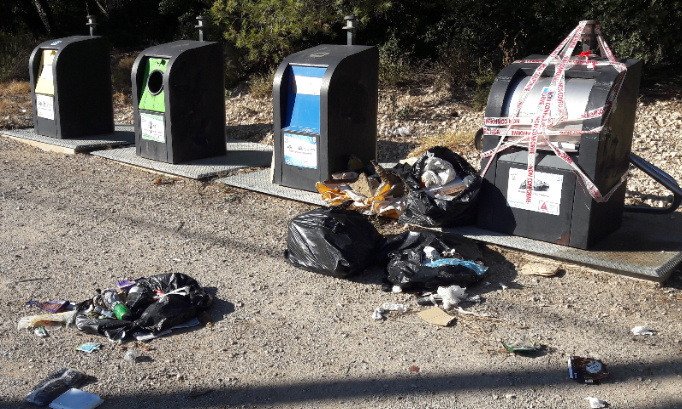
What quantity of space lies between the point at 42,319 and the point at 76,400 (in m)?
0.90

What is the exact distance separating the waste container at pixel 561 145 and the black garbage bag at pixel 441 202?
0.11 meters

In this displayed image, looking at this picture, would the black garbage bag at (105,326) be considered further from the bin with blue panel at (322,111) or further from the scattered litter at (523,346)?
the bin with blue panel at (322,111)

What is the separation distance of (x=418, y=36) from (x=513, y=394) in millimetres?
9269

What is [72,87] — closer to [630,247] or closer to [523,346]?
[630,247]

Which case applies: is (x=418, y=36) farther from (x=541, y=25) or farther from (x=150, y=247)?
(x=150, y=247)

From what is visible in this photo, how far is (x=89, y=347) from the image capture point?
11.7 ft

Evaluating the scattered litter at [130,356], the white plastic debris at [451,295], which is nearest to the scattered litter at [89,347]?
the scattered litter at [130,356]

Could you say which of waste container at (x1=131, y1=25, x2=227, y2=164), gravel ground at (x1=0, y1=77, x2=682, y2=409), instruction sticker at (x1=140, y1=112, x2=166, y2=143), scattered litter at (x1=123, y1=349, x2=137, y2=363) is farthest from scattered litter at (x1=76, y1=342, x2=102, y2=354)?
instruction sticker at (x1=140, y1=112, x2=166, y2=143)

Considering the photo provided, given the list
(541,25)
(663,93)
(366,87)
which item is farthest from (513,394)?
(541,25)

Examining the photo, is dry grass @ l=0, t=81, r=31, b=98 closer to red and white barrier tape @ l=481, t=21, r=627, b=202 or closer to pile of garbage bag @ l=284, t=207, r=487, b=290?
pile of garbage bag @ l=284, t=207, r=487, b=290

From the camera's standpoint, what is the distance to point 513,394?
10.3 ft

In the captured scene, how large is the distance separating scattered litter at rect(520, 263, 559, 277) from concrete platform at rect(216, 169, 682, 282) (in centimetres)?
7

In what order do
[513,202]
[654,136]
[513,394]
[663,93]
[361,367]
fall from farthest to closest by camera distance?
[663,93] < [654,136] < [513,202] < [361,367] < [513,394]

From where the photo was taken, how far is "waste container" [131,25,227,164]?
7090 millimetres
